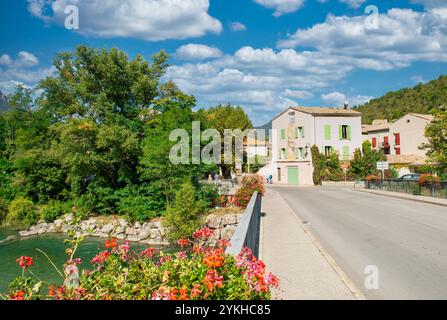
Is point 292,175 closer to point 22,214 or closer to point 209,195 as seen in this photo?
point 209,195

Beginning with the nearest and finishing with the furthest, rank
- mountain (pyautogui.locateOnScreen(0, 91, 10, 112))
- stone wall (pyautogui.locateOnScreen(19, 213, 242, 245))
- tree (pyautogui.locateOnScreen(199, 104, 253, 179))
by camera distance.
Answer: stone wall (pyautogui.locateOnScreen(19, 213, 242, 245)) < tree (pyautogui.locateOnScreen(199, 104, 253, 179)) < mountain (pyautogui.locateOnScreen(0, 91, 10, 112))

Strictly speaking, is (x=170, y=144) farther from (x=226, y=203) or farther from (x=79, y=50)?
(x=79, y=50)

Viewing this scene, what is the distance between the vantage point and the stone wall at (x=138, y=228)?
2455 centimetres

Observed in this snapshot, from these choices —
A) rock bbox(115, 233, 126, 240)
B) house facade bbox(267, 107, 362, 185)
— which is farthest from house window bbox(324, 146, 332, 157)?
rock bbox(115, 233, 126, 240)

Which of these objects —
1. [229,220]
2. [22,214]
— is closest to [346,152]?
[229,220]

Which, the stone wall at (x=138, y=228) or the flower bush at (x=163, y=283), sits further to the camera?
the stone wall at (x=138, y=228)

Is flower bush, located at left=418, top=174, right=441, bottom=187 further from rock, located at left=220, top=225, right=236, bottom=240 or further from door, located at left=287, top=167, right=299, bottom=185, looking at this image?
door, located at left=287, top=167, right=299, bottom=185

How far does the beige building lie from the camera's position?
48938mm

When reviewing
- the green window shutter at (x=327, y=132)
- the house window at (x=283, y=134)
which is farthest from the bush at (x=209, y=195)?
the house window at (x=283, y=134)

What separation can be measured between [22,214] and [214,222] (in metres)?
18.2

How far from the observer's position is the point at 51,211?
107ft

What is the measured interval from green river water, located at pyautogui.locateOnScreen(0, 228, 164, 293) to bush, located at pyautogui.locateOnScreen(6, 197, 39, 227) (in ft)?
3.74

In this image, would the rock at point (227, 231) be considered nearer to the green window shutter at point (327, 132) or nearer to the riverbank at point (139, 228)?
the riverbank at point (139, 228)
